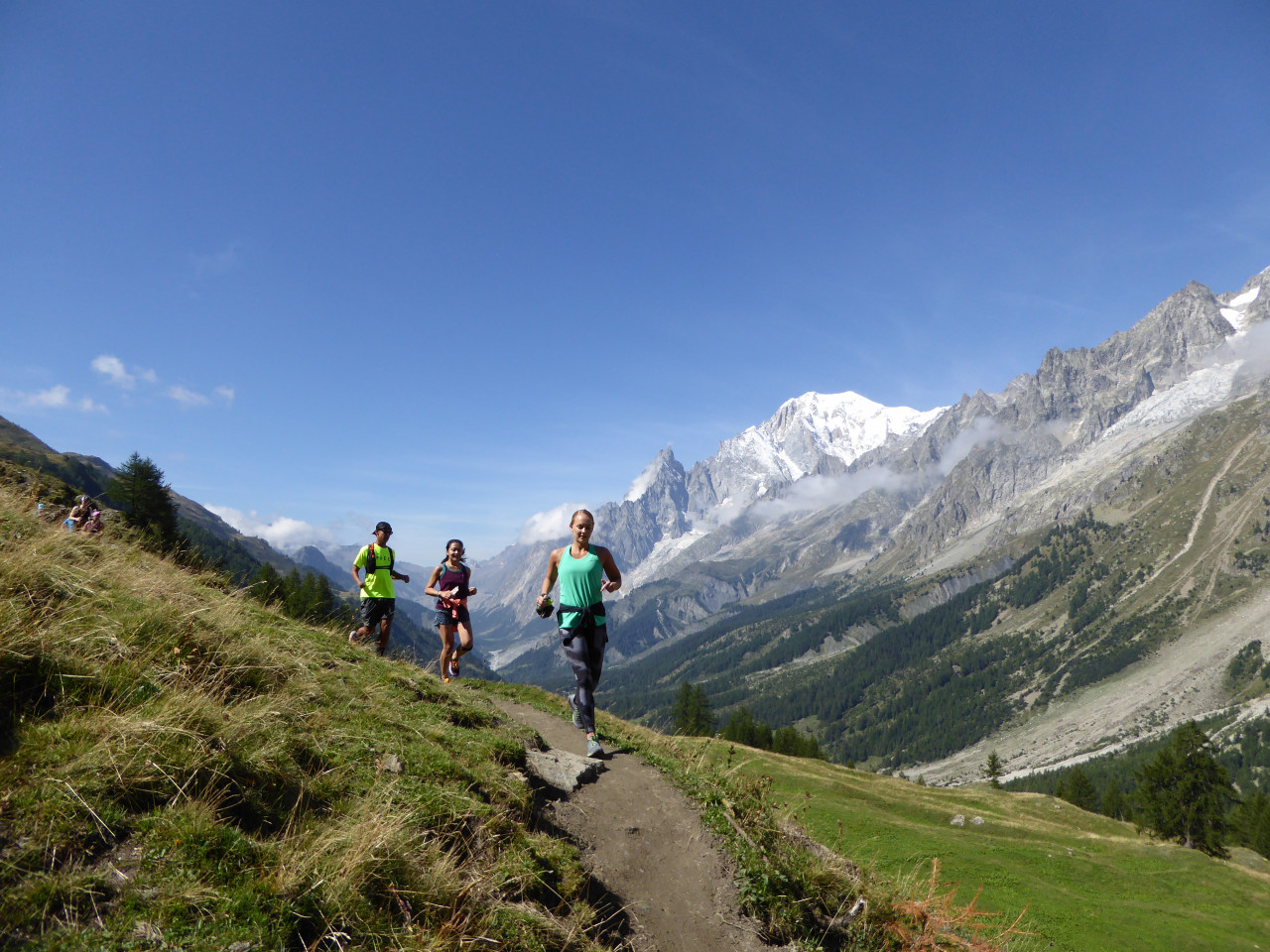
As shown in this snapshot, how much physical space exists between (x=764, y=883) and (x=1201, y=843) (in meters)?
75.0

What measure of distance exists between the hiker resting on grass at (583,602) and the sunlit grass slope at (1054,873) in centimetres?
314

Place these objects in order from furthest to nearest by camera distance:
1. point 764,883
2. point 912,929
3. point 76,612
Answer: point 912,929 → point 764,883 → point 76,612

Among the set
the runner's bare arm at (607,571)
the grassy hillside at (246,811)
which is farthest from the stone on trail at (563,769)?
the runner's bare arm at (607,571)

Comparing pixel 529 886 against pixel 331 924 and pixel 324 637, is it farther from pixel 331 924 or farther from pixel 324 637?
pixel 324 637

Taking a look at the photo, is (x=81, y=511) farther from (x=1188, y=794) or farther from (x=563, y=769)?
(x=1188, y=794)

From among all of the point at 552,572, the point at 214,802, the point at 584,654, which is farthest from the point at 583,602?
the point at 214,802

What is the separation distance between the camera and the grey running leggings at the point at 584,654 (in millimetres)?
10211

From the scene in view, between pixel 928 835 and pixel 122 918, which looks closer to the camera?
pixel 122 918

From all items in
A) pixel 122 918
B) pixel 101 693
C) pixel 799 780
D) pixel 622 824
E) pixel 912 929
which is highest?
A: pixel 101 693

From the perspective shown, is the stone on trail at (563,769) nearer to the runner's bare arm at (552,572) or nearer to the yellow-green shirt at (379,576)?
the runner's bare arm at (552,572)

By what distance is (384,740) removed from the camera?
7.02 m

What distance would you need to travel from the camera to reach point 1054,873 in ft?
74.2

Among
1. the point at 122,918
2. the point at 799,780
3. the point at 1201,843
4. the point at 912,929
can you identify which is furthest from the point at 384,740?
the point at 1201,843

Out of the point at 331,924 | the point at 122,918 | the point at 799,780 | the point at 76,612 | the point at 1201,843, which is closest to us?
the point at 122,918
